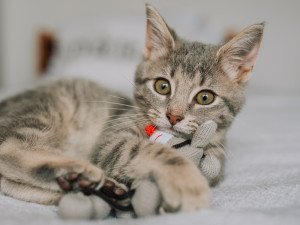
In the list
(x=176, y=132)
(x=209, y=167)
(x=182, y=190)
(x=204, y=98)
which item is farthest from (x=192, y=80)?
(x=182, y=190)

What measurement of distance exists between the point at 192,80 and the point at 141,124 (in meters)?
0.24

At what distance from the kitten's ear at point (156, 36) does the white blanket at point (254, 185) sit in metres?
0.41

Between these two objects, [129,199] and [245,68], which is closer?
[129,199]

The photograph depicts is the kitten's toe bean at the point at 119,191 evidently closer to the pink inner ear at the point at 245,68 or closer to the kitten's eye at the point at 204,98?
the kitten's eye at the point at 204,98

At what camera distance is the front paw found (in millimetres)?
623

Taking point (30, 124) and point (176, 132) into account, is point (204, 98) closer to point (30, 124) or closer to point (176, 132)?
point (176, 132)

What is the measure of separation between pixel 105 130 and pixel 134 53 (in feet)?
4.90

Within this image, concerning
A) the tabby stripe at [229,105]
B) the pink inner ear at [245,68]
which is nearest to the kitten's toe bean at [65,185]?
the tabby stripe at [229,105]

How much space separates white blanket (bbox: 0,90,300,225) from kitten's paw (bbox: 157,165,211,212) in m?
0.04

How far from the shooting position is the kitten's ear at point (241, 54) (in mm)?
977

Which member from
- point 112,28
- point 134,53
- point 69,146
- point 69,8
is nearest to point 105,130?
point 69,146

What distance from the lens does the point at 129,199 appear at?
0.70 metres

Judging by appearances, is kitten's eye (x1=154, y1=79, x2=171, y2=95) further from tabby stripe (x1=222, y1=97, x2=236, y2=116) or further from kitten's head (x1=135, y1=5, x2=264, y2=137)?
tabby stripe (x1=222, y1=97, x2=236, y2=116)

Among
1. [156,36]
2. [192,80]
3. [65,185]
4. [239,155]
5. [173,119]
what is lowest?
[239,155]
